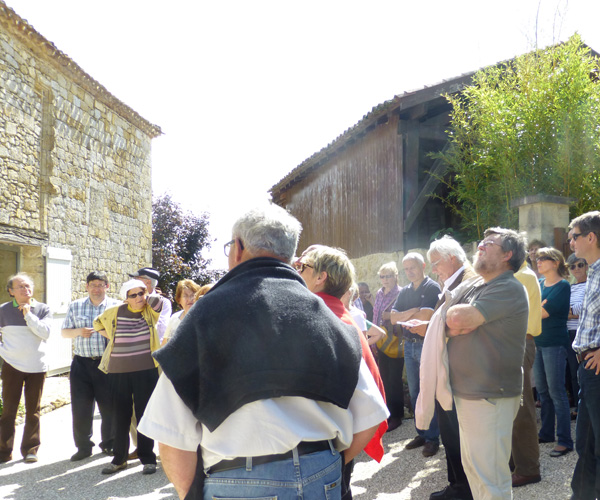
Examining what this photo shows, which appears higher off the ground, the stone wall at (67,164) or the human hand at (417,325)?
the stone wall at (67,164)

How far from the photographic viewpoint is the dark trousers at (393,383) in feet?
21.0

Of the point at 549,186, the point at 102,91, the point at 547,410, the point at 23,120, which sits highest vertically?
the point at 102,91

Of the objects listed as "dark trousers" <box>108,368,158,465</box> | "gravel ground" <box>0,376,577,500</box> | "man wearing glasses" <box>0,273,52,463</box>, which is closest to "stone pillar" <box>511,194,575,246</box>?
"gravel ground" <box>0,376,577,500</box>

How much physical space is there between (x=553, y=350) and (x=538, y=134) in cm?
323

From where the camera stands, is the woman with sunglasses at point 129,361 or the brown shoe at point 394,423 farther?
the brown shoe at point 394,423

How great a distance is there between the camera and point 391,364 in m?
6.53

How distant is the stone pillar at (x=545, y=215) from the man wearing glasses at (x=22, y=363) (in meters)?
5.59

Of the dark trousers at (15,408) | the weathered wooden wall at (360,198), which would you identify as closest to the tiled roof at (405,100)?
the weathered wooden wall at (360,198)

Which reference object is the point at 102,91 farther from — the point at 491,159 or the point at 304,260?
the point at 304,260

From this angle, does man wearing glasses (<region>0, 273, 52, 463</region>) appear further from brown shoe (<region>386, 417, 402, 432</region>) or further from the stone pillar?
the stone pillar

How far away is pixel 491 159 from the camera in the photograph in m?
7.60

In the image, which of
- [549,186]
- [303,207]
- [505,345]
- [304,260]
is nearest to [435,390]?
[505,345]

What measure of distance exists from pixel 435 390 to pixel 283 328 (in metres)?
2.01

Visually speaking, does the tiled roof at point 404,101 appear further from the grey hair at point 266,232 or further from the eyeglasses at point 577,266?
the grey hair at point 266,232
